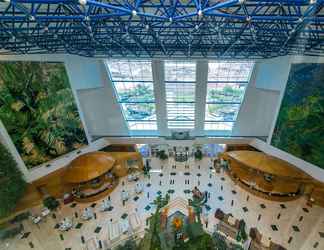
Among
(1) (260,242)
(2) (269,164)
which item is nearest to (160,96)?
(2) (269,164)

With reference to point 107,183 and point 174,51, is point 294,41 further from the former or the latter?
point 107,183

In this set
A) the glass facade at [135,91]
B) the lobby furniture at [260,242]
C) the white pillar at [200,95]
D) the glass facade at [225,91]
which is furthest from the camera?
the glass facade at [135,91]

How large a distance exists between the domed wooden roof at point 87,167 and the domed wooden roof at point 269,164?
10.8 m

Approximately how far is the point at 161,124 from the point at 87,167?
8.38 metres

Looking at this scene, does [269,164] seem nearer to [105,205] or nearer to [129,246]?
[129,246]

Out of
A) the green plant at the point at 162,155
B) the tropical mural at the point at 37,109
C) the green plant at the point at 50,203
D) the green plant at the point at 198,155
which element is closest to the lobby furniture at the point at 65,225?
the green plant at the point at 50,203

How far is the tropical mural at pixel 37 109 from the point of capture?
411 inches

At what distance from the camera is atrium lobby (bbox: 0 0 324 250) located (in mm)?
9133

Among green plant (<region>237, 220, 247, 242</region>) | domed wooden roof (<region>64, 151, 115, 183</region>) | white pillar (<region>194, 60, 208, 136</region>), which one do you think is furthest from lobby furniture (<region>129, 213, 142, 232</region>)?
white pillar (<region>194, 60, 208, 136</region>)

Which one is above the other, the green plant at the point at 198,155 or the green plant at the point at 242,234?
the green plant at the point at 198,155

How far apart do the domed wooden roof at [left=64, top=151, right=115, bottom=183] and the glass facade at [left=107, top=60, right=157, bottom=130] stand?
5.29 metres

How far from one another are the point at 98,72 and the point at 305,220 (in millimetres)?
18576

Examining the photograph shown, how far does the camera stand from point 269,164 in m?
13.1

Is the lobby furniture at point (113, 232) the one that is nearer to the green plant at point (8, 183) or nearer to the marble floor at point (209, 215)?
the marble floor at point (209, 215)
